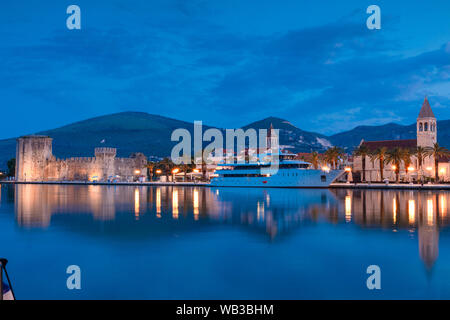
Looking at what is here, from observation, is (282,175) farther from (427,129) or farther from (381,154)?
(427,129)

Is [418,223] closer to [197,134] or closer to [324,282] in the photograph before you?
[324,282]

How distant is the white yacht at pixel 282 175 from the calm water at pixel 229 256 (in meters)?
29.4

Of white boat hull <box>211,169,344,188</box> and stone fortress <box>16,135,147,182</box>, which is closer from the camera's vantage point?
white boat hull <box>211,169,344,188</box>

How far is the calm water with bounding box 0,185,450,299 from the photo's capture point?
753 centimetres

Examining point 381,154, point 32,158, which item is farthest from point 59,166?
point 381,154

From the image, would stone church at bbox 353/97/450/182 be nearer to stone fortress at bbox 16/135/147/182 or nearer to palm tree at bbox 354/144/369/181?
palm tree at bbox 354/144/369/181

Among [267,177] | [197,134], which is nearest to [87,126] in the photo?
[197,134]

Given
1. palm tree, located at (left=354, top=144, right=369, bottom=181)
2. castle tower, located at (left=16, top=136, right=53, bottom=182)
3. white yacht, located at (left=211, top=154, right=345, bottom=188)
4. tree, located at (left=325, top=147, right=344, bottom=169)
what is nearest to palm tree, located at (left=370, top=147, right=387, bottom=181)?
palm tree, located at (left=354, top=144, right=369, bottom=181)

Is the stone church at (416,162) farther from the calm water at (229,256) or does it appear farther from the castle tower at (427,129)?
the calm water at (229,256)

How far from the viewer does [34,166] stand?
7469 centimetres

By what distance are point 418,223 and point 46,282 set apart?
14288 millimetres

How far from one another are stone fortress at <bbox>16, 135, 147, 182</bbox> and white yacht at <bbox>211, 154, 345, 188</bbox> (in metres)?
26.4

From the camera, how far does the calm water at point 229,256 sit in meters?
7.53
